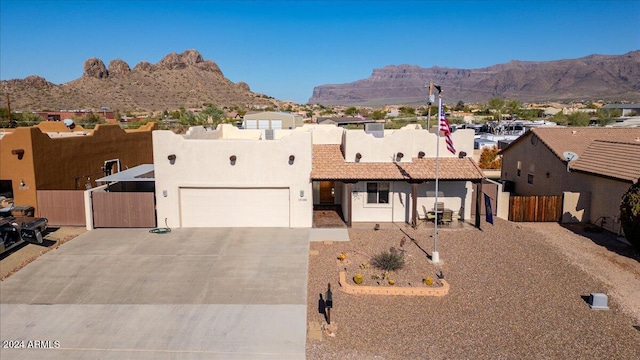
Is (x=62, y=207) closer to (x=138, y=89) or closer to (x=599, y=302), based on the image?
(x=599, y=302)

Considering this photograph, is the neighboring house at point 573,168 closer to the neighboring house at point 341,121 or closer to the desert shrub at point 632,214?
the desert shrub at point 632,214

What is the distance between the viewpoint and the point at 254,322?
11156 mm

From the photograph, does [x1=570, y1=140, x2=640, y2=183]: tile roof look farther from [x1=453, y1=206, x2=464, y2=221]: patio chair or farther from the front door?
the front door

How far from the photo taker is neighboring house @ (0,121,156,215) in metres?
19.7

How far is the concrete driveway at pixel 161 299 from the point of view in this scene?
10125mm

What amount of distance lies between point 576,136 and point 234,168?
19.1 metres

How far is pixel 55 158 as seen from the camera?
21.2 m

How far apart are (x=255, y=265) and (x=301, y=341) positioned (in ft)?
17.1

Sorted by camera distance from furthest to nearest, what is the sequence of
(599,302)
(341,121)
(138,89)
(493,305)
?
(138,89) < (341,121) < (493,305) < (599,302)

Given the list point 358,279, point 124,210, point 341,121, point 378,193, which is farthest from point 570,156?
point 341,121

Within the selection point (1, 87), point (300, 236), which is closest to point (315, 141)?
point (300, 236)

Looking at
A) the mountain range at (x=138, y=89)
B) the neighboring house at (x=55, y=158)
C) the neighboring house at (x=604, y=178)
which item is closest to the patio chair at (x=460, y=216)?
the neighboring house at (x=604, y=178)

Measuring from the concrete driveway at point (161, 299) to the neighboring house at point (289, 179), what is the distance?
181 centimetres

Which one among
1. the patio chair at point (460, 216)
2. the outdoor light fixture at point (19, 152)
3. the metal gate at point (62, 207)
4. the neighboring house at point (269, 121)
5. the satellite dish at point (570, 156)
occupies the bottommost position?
the patio chair at point (460, 216)
